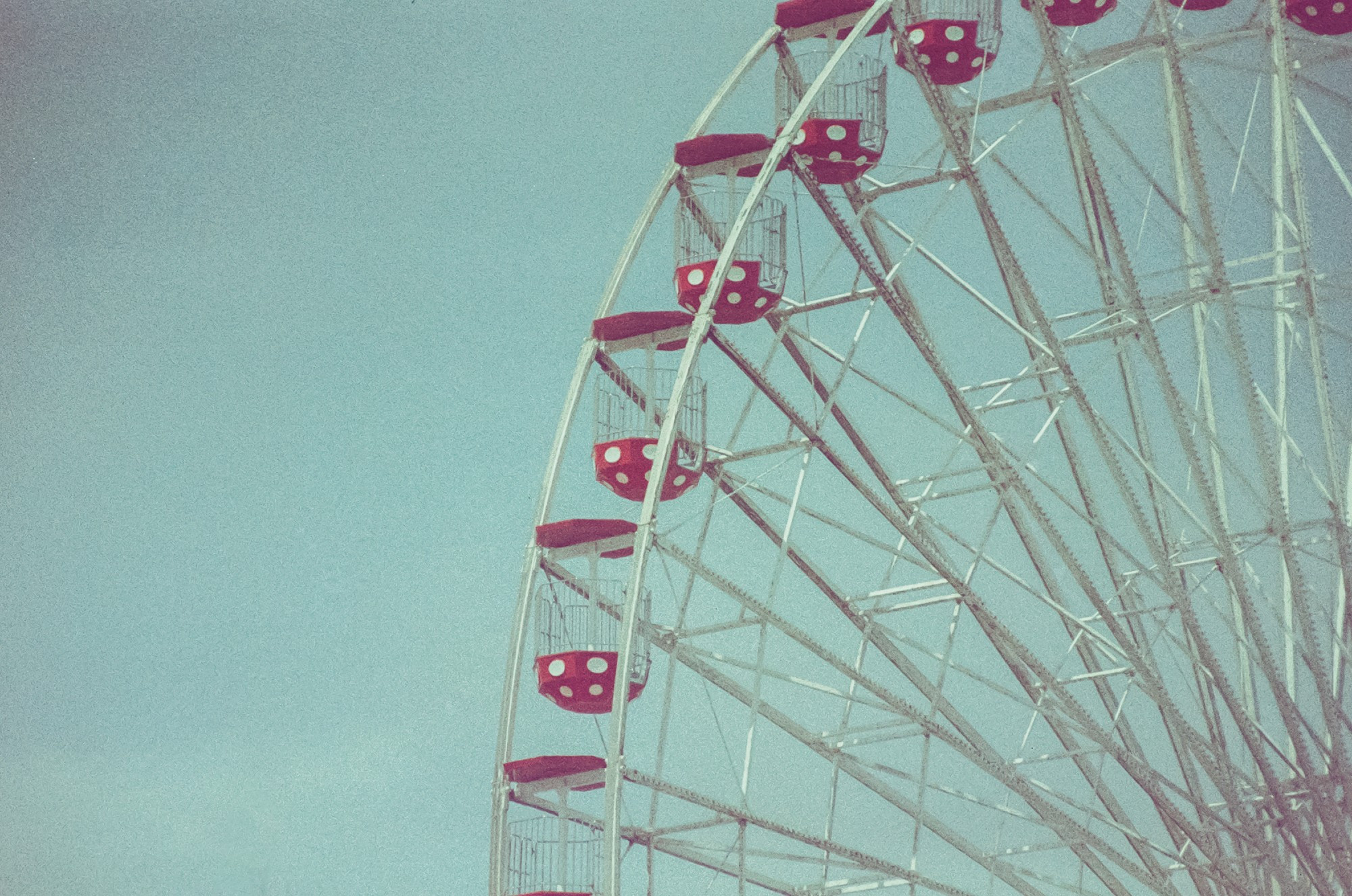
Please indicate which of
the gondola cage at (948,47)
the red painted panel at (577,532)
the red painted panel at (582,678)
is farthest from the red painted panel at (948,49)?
the red painted panel at (582,678)

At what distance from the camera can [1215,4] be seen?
21891mm

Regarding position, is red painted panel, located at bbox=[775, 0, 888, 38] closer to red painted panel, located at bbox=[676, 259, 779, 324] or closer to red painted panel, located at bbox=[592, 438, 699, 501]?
red painted panel, located at bbox=[676, 259, 779, 324]

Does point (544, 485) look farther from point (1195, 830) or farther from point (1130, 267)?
point (1195, 830)

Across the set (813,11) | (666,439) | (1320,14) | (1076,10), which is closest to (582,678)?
(666,439)

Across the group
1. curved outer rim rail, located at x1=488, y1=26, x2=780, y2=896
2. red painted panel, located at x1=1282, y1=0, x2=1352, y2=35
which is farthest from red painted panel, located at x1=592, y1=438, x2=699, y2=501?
red painted panel, located at x1=1282, y1=0, x2=1352, y2=35

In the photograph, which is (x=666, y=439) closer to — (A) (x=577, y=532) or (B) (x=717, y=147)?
(A) (x=577, y=532)

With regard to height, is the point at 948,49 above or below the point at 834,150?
above

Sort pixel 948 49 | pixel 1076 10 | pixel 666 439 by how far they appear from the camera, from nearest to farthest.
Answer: pixel 666 439, pixel 948 49, pixel 1076 10

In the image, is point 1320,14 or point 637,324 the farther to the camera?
point 1320,14

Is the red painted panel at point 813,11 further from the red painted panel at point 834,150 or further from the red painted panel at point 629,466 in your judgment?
the red painted panel at point 629,466

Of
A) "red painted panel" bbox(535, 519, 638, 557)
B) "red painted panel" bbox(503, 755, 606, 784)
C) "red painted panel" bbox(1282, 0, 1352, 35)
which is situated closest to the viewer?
"red painted panel" bbox(503, 755, 606, 784)

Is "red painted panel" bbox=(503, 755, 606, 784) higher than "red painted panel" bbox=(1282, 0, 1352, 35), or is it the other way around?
"red painted panel" bbox=(1282, 0, 1352, 35)

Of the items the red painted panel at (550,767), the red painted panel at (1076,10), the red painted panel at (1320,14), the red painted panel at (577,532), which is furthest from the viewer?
the red painted panel at (1076,10)

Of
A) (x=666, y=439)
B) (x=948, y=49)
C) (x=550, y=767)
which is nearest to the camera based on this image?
(x=666, y=439)
